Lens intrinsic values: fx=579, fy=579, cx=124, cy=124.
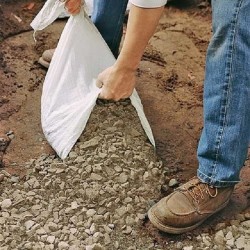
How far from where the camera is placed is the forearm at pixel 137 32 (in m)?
1.81

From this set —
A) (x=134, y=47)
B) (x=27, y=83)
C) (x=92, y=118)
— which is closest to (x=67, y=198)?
(x=92, y=118)

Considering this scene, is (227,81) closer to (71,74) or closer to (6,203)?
(71,74)

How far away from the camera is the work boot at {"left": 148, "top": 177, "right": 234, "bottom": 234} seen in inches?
76.3

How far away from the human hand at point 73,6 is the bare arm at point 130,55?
0.27 meters

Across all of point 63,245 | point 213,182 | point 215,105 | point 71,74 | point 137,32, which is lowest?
point 63,245

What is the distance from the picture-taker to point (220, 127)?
1.86 meters

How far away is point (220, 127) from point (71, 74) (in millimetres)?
646

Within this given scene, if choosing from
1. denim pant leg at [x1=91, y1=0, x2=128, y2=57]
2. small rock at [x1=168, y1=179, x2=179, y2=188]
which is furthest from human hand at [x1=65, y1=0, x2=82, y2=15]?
small rock at [x1=168, y1=179, x2=179, y2=188]

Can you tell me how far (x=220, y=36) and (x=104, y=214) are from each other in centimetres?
71

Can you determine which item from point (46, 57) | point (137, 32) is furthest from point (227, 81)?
point (46, 57)

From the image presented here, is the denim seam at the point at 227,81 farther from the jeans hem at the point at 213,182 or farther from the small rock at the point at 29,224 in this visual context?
the small rock at the point at 29,224

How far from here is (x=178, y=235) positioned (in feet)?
6.50

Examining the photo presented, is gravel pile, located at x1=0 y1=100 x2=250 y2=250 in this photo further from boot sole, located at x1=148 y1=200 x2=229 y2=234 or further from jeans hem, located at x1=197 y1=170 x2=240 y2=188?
jeans hem, located at x1=197 y1=170 x2=240 y2=188

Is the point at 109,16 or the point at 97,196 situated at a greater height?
the point at 109,16
